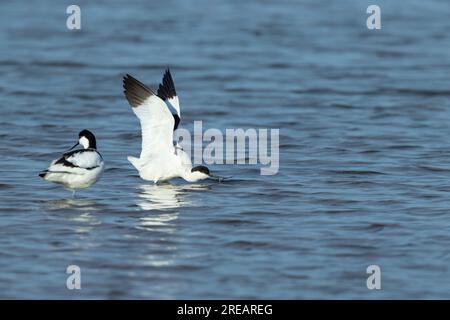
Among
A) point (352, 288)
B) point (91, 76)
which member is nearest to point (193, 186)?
point (352, 288)

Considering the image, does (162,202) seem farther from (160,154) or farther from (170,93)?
(170,93)

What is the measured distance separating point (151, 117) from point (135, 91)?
373mm

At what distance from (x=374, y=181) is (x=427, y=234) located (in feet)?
7.71

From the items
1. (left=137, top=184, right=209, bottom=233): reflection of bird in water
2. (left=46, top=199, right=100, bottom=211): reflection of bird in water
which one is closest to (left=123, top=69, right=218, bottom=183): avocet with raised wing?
(left=137, top=184, right=209, bottom=233): reflection of bird in water

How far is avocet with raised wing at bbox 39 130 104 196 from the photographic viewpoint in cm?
1082

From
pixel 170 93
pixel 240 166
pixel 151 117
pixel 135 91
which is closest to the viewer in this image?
pixel 135 91

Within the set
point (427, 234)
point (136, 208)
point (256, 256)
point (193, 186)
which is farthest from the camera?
point (193, 186)

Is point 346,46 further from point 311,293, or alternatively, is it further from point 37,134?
point 311,293

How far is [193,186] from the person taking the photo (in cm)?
1233

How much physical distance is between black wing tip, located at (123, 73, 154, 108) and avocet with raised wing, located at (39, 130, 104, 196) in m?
0.94

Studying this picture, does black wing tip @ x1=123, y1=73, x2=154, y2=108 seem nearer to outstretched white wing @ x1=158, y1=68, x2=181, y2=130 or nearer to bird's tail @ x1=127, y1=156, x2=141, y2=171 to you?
bird's tail @ x1=127, y1=156, x2=141, y2=171

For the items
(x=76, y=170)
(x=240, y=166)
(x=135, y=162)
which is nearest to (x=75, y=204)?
(x=76, y=170)

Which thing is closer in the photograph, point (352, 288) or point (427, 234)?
point (352, 288)

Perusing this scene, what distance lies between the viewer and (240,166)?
1327 cm
